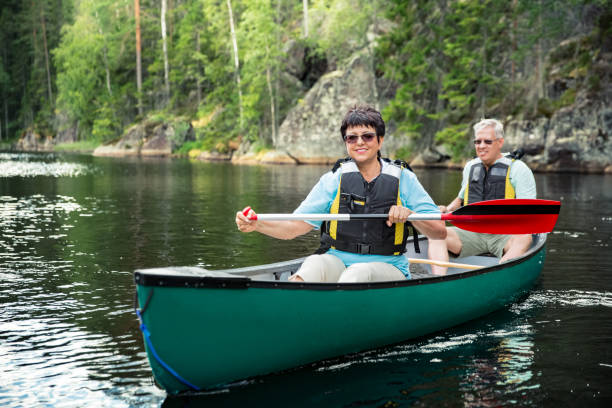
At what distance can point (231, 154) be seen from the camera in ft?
130

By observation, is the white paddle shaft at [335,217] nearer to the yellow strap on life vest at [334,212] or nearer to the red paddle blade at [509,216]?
the yellow strap on life vest at [334,212]

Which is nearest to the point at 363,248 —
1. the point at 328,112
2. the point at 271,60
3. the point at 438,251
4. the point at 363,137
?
the point at 363,137

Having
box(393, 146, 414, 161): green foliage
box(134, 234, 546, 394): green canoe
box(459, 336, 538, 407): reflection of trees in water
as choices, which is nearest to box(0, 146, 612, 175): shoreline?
box(393, 146, 414, 161): green foliage

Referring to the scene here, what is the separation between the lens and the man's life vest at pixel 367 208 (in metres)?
4.45

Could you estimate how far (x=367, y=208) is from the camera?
449 cm

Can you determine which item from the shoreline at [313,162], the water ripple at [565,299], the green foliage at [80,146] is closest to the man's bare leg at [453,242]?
the water ripple at [565,299]

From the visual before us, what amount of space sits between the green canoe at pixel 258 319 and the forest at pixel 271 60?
21.3 meters

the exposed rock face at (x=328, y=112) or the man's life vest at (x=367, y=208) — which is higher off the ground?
the exposed rock face at (x=328, y=112)

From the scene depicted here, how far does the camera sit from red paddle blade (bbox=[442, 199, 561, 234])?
5.21 meters

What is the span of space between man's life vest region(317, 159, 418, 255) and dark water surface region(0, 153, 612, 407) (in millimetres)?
810

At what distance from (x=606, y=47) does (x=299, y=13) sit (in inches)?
905

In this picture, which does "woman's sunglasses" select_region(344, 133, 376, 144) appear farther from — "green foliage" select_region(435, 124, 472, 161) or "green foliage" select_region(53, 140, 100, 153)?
"green foliage" select_region(53, 140, 100, 153)

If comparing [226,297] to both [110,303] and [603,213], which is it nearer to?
[110,303]

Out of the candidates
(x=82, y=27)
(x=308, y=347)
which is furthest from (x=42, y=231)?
(x=82, y=27)
